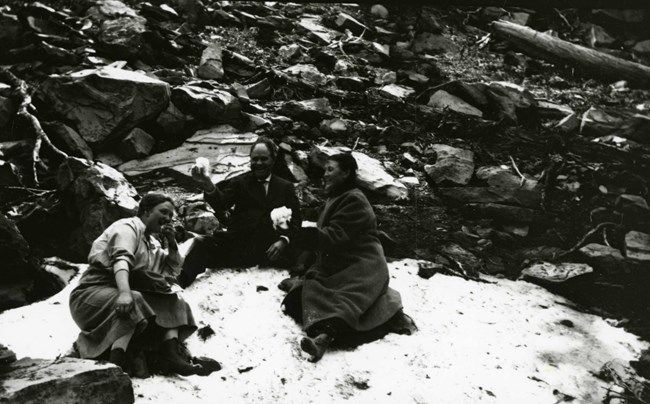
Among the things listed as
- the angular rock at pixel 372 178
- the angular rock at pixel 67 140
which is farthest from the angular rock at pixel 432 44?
the angular rock at pixel 67 140

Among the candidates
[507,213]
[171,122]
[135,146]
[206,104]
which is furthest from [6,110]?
[507,213]

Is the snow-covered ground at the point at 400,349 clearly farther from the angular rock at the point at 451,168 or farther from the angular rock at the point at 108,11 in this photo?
the angular rock at the point at 108,11

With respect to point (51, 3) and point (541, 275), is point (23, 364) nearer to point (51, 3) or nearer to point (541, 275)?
point (541, 275)

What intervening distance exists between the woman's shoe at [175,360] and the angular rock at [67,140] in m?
3.14

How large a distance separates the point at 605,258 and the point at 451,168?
2.05 meters

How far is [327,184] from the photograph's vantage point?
4.42 meters

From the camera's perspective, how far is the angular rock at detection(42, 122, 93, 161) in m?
5.89

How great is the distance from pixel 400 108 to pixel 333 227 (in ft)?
14.3

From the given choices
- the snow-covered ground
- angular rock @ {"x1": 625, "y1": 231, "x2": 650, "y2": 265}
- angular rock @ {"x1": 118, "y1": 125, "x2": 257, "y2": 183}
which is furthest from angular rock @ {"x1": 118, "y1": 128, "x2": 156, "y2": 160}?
angular rock @ {"x1": 625, "y1": 231, "x2": 650, "y2": 265}

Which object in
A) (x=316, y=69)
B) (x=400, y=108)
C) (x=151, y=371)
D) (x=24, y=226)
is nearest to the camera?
(x=151, y=371)

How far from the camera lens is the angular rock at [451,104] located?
8250 millimetres

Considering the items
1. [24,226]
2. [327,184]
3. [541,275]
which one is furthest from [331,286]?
[24,226]

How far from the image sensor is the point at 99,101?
6.14m

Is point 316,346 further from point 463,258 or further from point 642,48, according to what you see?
point 642,48
